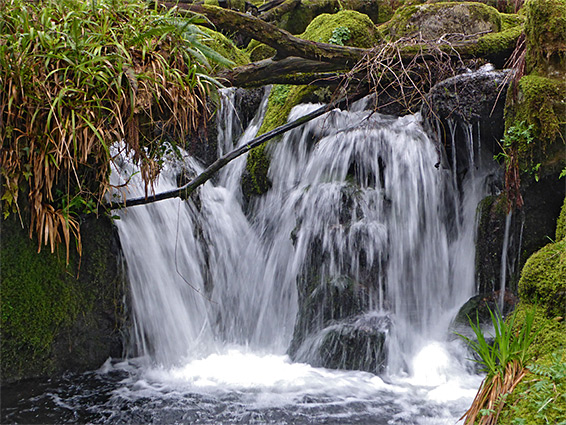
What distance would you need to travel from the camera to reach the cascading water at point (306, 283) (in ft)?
12.8

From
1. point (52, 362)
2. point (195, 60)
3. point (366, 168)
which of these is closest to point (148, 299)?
point (52, 362)

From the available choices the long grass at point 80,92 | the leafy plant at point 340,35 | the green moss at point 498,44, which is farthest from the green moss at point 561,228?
the leafy plant at point 340,35

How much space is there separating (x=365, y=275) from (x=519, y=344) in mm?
2651

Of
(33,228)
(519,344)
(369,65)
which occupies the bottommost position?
(519,344)

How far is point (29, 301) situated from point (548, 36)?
5.00m

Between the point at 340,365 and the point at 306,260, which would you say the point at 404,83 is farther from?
the point at 340,365

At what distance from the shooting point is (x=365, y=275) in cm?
521

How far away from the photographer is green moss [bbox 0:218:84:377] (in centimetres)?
381

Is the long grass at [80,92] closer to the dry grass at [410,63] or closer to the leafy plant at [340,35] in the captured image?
the dry grass at [410,63]

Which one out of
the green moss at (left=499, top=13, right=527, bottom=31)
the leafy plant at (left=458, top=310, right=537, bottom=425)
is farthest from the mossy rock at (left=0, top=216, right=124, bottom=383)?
the green moss at (left=499, top=13, right=527, bottom=31)

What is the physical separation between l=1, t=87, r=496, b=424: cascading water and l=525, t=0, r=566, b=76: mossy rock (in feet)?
3.77

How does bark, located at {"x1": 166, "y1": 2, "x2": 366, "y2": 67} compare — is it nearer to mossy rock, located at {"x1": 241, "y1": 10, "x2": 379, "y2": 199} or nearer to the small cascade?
mossy rock, located at {"x1": 241, "y1": 10, "x2": 379, "y2": 199}

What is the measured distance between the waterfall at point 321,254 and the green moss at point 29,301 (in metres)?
0.79

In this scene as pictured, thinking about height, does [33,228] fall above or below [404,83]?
below
